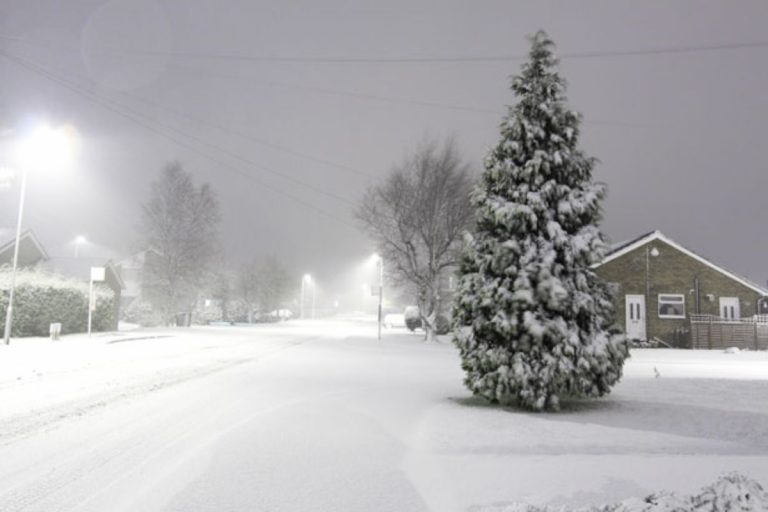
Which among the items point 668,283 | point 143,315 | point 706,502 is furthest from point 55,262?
point 706,502

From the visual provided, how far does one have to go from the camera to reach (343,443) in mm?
7117

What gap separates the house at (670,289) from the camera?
103ft

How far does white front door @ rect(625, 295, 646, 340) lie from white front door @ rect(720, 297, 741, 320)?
4329 millimetres

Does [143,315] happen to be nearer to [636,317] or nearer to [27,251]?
[27,251]

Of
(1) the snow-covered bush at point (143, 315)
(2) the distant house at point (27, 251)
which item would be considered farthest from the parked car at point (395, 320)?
(2) the distant house at point (27, 251)

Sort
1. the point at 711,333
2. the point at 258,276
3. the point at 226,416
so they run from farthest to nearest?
the point at 258,276, the point at 711,333, the point at 226,416

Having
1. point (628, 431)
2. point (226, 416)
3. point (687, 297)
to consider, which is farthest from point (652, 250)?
point (226, 416)

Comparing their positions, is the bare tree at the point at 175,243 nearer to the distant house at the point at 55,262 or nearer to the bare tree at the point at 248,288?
the distant house at the point at 55,262

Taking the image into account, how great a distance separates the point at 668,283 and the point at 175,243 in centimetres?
3458

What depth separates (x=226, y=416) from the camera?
8773 mm

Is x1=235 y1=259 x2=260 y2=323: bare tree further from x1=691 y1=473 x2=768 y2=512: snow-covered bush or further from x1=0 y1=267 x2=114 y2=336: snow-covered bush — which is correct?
x1=691 y1=473 x2=768 y2=512: snow-covered bush

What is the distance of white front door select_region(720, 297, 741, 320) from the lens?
31.4 meters

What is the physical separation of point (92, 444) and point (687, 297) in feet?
105

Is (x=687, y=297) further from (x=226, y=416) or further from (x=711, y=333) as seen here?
(x=226, y=416)
